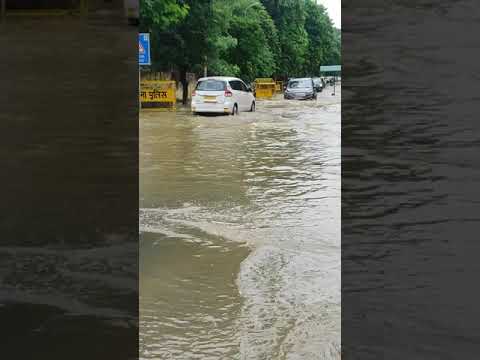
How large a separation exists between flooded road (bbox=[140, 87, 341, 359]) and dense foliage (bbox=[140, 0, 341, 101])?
223 centimetres

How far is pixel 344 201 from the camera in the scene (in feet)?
8.29

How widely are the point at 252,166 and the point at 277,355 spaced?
316 inches

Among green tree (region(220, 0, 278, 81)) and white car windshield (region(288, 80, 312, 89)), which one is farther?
green tree (region(220, 0, 278, 81))

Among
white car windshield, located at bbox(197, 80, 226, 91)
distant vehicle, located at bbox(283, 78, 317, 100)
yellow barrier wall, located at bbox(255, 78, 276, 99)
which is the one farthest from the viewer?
yellow barrier wall, located at bbox(255, 78, 276, 99)

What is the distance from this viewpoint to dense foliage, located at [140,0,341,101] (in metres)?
29.9

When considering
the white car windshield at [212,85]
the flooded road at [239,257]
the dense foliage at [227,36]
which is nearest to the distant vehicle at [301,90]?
the dense foliage at [227,36]

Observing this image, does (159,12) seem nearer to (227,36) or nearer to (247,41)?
(227,36)

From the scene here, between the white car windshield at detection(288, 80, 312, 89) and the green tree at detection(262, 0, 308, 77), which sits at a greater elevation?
the green tree at detection(262, 0, 308, 77)

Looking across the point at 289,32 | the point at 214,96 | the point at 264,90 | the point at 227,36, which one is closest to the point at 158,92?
the point at 214,96

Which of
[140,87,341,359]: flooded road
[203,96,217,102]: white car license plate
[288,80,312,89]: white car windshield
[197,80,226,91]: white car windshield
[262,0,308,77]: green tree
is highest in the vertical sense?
[262,0,308,77]: green tree

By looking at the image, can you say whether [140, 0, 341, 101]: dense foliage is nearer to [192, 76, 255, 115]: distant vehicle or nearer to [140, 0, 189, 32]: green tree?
[140, 0, 189, 32]: green tree

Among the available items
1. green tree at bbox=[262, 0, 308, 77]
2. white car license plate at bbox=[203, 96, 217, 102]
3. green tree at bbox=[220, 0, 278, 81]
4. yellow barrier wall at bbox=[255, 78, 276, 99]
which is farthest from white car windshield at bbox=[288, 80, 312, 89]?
green tree at bbox=[262, 0, 308, 77]

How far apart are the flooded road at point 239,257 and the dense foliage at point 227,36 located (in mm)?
2232

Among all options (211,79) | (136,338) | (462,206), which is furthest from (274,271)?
(211,79)
